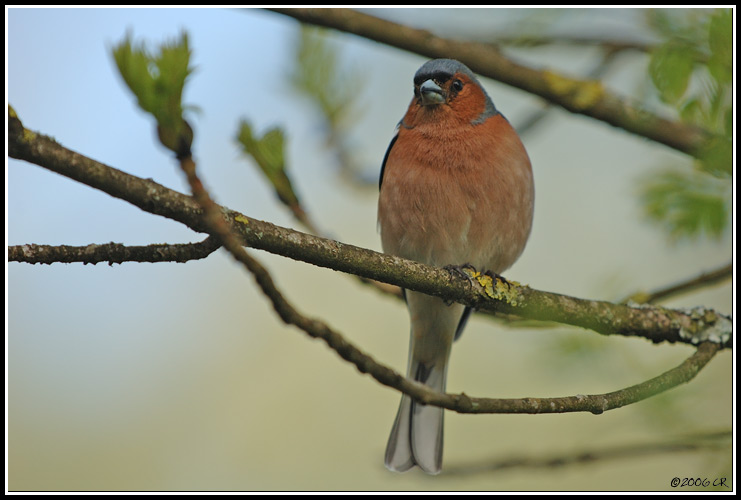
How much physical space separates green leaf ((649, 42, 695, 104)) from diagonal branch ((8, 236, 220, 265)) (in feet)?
7.16

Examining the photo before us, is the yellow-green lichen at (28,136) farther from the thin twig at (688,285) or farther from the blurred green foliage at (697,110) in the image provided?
the thin twig at (688,285)

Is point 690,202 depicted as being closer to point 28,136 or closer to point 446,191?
point 446,191

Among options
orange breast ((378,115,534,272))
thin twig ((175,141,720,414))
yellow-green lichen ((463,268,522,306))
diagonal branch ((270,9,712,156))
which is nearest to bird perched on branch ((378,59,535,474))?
orange breast ((378,115,534,272))

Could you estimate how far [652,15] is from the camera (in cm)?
345

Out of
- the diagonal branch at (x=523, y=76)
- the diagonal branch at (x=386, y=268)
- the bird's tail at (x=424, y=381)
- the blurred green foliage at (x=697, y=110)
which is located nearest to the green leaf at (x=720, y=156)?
the blurred green foliage at (x=697, y=110)

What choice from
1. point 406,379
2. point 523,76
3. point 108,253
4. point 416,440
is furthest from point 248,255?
point 416,440

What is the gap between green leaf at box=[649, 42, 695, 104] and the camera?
3.12 meters

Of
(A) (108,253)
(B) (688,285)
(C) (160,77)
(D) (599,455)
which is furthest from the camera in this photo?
(B) (688,285)

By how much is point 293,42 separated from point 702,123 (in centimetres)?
303

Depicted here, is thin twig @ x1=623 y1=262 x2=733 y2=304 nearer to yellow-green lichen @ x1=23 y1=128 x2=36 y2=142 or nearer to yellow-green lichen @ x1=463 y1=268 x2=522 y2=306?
yellow-green lichen @ x1=463 y1=268 x2=522 y2=306

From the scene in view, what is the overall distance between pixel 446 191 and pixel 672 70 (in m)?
1.77

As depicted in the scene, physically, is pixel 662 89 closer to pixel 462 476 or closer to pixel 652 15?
pixel 652 15

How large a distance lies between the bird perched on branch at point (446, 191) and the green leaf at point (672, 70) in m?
1.58

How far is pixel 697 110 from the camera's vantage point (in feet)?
10.0
